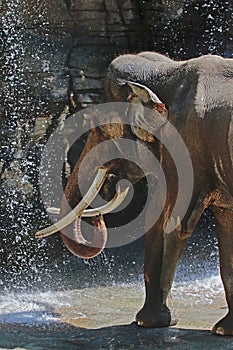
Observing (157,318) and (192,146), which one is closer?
(192,146)

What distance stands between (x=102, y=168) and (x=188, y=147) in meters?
0.57

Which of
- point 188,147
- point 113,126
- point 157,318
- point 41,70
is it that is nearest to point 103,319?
point 157,318

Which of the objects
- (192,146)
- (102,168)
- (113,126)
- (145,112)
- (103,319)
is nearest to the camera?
(192,146)

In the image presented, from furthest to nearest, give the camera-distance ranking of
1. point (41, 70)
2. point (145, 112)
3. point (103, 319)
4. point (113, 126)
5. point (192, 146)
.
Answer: point (41, 70) < point (103, 319) < point (113, 126) < point (145, 112) < point (192, 146)

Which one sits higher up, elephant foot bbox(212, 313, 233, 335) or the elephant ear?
the elephant ear

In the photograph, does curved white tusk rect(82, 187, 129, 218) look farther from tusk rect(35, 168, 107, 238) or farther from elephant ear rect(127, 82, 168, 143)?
elephant ear rect(127, 82, 168, 143)

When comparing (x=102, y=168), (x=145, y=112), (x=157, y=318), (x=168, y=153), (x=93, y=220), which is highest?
(x=145, y=112)

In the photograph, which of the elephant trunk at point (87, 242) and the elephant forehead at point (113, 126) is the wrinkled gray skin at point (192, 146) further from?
the elephant trunk at point (87, 242)

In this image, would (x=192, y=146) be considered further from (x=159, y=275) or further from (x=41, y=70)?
(x=41, y=70)

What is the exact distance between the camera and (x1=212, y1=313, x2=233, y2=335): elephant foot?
432 cm

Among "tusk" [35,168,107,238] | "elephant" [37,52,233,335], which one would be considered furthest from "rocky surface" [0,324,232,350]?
"tusk" [35,168,107,238]

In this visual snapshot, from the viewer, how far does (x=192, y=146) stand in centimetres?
415

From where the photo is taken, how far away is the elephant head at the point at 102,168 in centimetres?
427

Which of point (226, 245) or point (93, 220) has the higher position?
point (93, 220)
